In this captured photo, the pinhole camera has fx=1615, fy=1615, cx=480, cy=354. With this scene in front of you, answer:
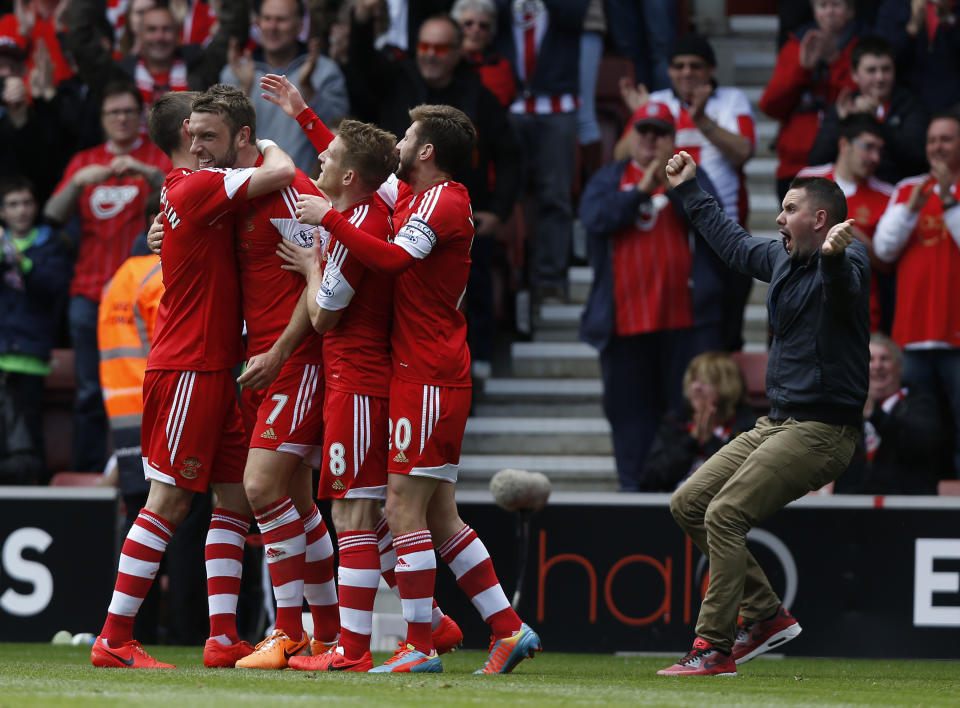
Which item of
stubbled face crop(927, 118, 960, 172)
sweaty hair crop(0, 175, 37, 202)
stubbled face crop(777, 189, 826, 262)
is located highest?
stubbled face crop(927, 118, 960, 172)

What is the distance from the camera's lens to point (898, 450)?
8820 mm

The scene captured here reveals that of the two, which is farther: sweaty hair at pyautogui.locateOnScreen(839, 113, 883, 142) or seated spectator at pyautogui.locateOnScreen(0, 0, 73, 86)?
seated spectator at pyautogui.locateOnScreen(0, 0, 73, 86)

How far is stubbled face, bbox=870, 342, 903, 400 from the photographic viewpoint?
9.02 metres

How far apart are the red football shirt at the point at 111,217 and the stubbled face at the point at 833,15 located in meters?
4.52

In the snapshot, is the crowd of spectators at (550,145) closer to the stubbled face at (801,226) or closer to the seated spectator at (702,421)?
the seated spectator at (702,421)

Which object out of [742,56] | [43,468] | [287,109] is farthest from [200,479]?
[742,56]

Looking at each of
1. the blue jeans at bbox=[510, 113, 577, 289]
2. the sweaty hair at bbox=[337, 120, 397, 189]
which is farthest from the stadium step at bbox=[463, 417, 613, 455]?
the sweaty hair at bbox=[337, 120, 397, 189]

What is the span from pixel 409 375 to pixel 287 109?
1.32 m

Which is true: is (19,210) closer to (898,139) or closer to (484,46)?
(484,46)

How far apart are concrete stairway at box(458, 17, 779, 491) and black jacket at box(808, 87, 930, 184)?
1.82 metres

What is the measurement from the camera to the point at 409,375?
6301mm

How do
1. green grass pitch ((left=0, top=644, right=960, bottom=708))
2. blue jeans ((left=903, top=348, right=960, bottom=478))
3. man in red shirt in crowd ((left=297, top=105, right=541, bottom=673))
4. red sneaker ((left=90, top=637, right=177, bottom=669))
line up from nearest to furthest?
1. green grass pitch ((left=0, top=644, right=960, bottom=708))
2. man in red shirt in crowd ((left=297, top=105, right=541, bottom=673))
3. red sneaker ((left=90, top=637, right=177, bottom=669))
4. blue jeans ((left=903, top=348, right=960, bottom=478))

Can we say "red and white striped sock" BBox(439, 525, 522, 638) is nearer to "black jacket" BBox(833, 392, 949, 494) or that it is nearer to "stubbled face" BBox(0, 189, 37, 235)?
"black jacket" BBox(833, 392, 949, 494)

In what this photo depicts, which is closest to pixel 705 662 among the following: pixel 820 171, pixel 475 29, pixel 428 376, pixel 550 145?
pixel 428 376
